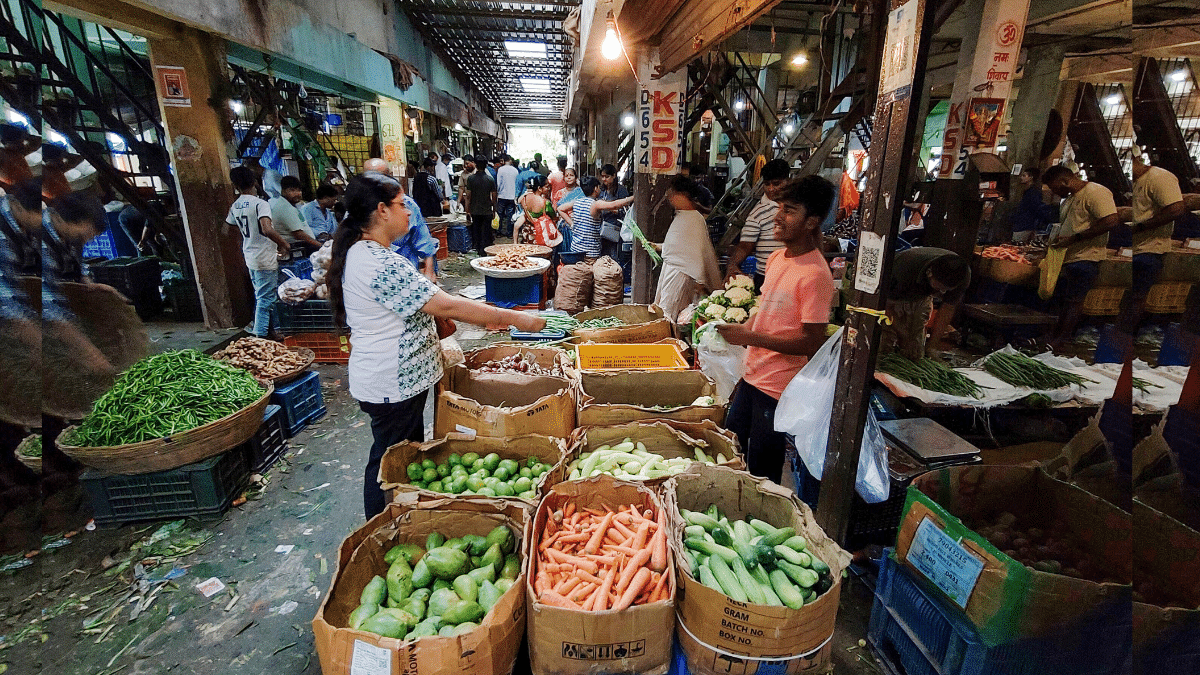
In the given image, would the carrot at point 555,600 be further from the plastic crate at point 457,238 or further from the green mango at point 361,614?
the plastic crate at point 457,238

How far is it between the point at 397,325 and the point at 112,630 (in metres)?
2.41

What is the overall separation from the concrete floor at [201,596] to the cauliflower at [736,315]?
211 centimetres

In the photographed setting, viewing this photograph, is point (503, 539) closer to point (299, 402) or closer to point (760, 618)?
point (760, 618)

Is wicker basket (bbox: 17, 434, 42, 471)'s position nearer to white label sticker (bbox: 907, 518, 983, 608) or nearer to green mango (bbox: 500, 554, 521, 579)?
green mango (bbox: 500, 554, 521, 579)

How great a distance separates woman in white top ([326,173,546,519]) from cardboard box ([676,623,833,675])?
199cm

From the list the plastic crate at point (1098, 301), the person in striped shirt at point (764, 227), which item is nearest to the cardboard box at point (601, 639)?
the person in striped shirt at point (764, 227)

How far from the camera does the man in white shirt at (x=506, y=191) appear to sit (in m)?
15.2

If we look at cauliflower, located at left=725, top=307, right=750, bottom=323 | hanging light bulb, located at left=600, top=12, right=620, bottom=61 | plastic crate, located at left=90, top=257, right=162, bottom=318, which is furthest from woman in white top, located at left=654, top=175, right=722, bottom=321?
plastic crate, located at left=90, top=257, right=162, bottom=318

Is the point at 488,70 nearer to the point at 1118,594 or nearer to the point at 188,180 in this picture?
the point at 188,180

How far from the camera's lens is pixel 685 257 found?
5418 mm

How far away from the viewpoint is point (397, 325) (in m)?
3.05

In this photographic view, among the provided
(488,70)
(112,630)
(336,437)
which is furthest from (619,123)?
(112,630)

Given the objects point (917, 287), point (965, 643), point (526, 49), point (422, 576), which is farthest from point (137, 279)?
point (526, 49)

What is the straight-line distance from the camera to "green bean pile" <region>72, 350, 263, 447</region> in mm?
3672
